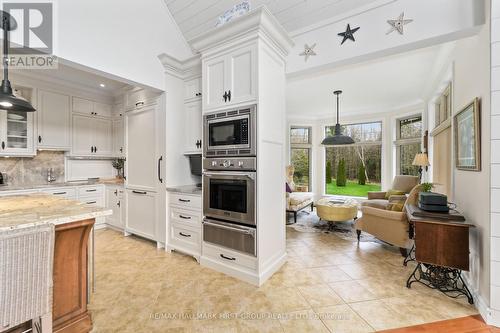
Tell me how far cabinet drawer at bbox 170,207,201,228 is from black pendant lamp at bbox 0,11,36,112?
1.83m

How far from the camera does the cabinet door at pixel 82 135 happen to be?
13.0 feet

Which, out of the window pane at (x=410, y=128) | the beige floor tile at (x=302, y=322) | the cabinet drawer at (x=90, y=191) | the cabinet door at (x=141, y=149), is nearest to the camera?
the beige floor tile at (x=302, y=322)

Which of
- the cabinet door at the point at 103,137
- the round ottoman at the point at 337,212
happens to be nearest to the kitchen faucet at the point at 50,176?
the cabinet door at the point at 103,137

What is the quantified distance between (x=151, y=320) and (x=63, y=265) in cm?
79

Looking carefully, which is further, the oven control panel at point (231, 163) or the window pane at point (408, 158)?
the window pane at point (408, 158)

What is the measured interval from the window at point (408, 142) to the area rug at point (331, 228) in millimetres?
2463

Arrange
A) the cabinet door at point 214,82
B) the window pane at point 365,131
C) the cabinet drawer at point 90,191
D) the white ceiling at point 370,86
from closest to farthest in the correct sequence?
the cabinet door at point 214,82, the white ceiling at point 370,86, the cabinet drawer at point 90,191, the window pane at point 365,131

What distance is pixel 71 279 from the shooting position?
152cm

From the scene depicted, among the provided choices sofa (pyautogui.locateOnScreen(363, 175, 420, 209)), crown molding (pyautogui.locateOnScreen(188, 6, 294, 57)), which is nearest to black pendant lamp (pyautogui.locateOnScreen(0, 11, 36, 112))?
crown molding (pyautogui.locateOnScreen(188, 6, 294, 57))

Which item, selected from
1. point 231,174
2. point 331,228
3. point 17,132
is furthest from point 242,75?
point 17,132

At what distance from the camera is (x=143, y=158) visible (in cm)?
332

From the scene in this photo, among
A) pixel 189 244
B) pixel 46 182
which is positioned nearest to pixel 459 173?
pixel 189 244

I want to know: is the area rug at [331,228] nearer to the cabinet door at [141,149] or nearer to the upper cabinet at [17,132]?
the cabinet door at [141,149]

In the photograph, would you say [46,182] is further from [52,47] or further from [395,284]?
[395,284]
